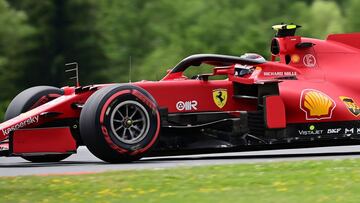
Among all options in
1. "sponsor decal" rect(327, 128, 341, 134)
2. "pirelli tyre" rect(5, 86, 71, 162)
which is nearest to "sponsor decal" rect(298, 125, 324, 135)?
"sponsor decal" rect(327, 128, 341, 134)

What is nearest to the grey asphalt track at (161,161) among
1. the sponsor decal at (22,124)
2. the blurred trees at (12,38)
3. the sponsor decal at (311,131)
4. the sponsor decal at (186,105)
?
the sponsor decal at (311,131)

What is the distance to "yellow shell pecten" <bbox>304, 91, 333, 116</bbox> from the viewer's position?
48.7 feet

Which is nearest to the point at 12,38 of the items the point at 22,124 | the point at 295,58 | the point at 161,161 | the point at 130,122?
the point at 295,58

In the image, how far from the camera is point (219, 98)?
14.7 m

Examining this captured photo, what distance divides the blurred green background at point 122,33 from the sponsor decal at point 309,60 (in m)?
26.3

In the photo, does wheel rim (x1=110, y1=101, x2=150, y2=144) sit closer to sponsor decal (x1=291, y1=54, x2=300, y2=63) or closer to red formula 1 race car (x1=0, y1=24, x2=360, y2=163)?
red formula 1 race car (x1=0, y1=24, x2=360, y2=163)

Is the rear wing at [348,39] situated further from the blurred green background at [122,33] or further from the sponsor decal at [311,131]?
the blurred green background at [122,33]

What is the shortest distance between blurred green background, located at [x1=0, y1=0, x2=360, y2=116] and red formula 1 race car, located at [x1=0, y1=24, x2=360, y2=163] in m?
26.3

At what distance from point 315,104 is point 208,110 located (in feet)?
5.18

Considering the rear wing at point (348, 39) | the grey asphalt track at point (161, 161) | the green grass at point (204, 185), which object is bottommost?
the green grass at point (204, 185)

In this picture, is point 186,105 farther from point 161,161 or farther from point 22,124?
point 22,124

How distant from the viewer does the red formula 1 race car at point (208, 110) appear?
1366 centimetres

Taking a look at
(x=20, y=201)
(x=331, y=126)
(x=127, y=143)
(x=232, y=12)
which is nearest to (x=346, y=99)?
(x=331, y=126)

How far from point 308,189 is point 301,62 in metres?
5.94
